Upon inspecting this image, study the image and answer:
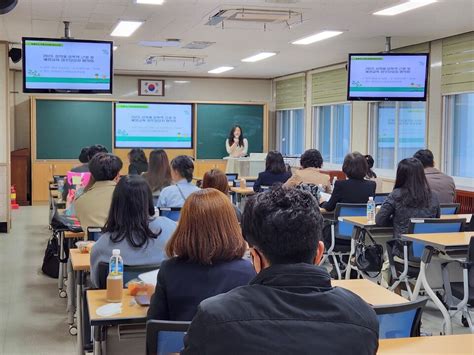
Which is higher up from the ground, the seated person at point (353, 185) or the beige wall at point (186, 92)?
the beige wall at point (186, 92)

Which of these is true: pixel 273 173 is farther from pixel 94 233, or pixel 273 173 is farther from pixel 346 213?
pixel 94 233

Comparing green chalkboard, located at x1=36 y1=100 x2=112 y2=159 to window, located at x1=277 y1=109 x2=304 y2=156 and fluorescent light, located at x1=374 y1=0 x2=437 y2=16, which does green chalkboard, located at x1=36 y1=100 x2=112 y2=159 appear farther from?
fluorescent light, located at x1=374 y1=0 x2=437 y2=16

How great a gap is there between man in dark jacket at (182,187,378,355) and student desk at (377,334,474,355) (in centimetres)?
86

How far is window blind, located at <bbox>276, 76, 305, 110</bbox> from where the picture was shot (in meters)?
14.3

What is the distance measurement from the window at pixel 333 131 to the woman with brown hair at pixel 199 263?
397 inches

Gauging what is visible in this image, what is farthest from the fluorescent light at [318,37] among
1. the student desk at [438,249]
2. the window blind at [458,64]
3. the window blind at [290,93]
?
the window blind at [290,93]

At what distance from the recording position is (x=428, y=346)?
2322mm

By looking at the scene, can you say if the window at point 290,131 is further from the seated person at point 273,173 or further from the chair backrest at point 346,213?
the chair backrest at point 346,213

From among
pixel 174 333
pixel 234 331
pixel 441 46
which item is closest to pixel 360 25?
pixel 441 46

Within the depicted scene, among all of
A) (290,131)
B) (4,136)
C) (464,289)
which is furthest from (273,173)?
(290,131)

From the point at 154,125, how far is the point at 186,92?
120 centimetres

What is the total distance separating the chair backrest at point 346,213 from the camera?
613cm

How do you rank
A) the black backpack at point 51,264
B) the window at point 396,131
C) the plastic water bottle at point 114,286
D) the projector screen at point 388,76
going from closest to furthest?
the plastic water bottle at point 114,286, the black backpack at point 51,264, the projector screen at point 388,76, the window at point 396,131

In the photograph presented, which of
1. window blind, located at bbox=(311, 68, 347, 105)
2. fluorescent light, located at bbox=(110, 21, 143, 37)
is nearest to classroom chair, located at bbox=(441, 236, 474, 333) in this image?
fluorescent light, located at bbox=(110, 21, 143, 37)
